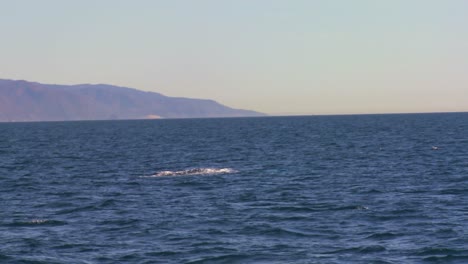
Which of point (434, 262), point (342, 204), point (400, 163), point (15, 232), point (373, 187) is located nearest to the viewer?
point (434, 262)

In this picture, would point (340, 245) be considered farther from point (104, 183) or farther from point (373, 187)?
point (104, 183)

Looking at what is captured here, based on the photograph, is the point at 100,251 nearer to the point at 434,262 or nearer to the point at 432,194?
the point at 434,262

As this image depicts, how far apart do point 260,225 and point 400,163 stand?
37132mm

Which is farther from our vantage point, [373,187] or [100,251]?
[373,187]

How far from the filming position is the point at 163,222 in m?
37.5

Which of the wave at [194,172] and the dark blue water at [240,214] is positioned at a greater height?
the wave at [194,172]

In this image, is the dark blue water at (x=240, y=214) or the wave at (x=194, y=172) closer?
the dark blue water at (x=240, y=214)

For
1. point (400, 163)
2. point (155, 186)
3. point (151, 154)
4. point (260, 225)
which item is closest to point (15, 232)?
point (260, 225)

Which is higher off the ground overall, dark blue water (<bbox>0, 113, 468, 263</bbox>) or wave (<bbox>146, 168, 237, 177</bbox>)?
wave (<bbox>146, 168, 237, 177</bbox>)

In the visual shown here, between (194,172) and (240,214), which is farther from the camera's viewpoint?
(194,172)

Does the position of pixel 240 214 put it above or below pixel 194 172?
below

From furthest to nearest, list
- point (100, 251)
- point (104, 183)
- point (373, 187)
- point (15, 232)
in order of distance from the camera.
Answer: point (104, 183) → point (373, 187) → point (15, 232) → point (100, 251)

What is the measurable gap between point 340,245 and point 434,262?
4.10 metres

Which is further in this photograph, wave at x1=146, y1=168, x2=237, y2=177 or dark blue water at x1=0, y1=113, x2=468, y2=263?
wave at x1=146, y1=168, x2=237, y2=177
